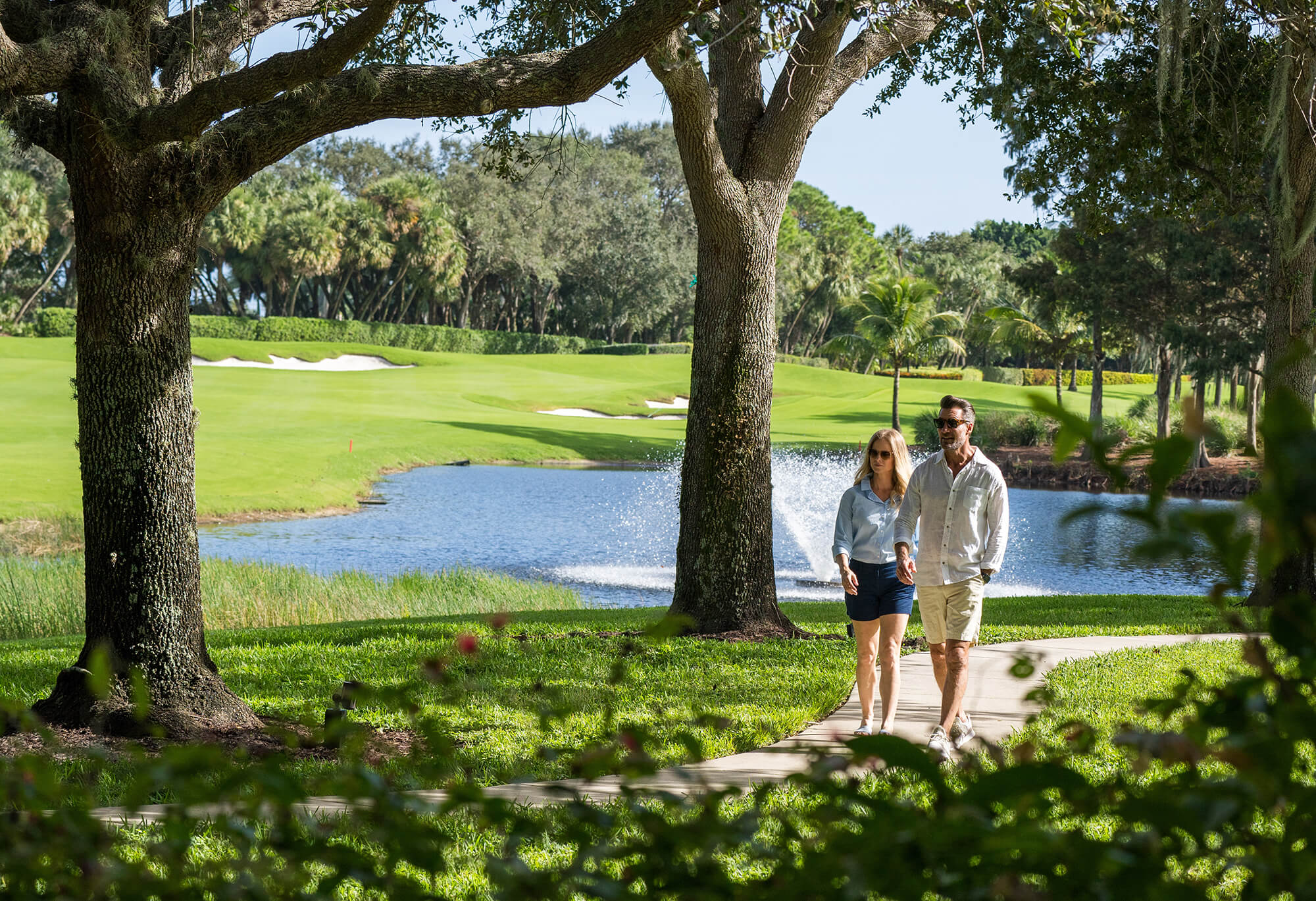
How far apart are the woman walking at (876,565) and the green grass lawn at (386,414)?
1810cm

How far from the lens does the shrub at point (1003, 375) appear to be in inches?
3029

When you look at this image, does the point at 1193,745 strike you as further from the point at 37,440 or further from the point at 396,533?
the point at 37,440

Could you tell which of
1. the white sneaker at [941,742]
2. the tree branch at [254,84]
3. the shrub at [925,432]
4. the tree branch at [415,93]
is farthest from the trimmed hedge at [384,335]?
the white sneaker at [941,742]

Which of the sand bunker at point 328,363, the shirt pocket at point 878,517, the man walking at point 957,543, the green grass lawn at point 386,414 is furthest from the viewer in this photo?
the sand bunker at point 328,363

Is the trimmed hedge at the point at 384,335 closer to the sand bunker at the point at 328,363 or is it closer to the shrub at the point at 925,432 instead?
the sand bunker at the point at 328,363

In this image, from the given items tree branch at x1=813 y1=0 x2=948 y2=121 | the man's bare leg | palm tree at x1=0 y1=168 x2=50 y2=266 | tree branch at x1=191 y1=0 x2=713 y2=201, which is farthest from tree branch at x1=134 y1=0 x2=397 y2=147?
palm tree at x1=0 y1=168 x2=50 y2=266

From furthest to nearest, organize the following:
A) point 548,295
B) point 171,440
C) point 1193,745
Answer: point 548,295 → point 171,440 → point 1193,745

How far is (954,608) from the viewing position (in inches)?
238

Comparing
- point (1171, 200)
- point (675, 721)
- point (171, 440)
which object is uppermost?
point (1171, 200)

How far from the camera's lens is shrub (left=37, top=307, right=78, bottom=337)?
5503cm

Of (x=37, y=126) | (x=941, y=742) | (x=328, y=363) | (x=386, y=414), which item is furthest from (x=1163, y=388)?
(x=328, y=363)

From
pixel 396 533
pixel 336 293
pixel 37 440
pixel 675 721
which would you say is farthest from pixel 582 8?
pixel 336 293

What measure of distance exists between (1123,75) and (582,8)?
594 centimetres

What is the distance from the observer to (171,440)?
625 centimetres
